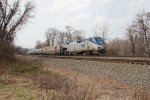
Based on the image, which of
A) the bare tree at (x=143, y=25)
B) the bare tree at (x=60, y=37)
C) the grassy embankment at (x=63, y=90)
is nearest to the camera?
the grassy embankment at (x=63, y=90)

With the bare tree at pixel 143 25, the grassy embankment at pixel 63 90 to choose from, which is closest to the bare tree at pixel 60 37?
the bare tree at pixel 143 25

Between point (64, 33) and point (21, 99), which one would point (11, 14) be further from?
point (64, 33)

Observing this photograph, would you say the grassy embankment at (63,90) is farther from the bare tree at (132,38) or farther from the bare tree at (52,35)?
the bare tree at (52,35)

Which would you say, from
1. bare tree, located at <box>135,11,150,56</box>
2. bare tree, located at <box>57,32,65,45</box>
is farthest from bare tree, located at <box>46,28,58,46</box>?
bare tree, located at <box>135,11,150,56</box>

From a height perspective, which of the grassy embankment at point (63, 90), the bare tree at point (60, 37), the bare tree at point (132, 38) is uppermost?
the bare tree at point (60, 37)

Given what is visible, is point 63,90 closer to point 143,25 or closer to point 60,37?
point 143,25

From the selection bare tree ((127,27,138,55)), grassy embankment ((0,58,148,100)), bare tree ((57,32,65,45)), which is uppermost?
bare tree ((57,32,65,45))

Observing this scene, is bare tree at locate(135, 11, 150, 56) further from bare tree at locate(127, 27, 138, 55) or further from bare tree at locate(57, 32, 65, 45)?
bare tree at locate(57, 32, 65, 45)

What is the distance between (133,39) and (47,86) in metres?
72.4

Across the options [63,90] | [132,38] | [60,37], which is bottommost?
[63,90]

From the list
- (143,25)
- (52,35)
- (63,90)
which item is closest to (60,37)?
(52,35)

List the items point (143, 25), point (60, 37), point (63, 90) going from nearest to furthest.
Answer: point (63, 90) → point (143, 25) → point (60, 37)

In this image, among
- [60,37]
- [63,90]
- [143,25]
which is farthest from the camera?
[60,37]

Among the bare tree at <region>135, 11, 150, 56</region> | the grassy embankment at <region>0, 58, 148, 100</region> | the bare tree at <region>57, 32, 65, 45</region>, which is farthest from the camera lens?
the bare tree at <region>57, 32, 65, 45</region>
